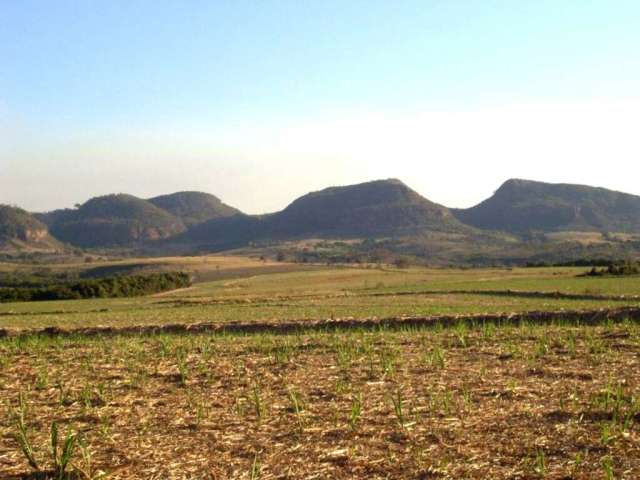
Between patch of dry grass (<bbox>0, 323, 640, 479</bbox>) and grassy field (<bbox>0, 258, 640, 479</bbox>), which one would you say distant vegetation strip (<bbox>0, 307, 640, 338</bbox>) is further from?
patch of dry grass (<bbox>0, 323, 640, 479</bbox>)

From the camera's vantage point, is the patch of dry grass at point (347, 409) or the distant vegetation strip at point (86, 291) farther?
the distant vegetation strip at point (86, 291)

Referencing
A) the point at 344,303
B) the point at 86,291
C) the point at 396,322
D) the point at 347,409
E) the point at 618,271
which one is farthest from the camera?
the point at 86,291

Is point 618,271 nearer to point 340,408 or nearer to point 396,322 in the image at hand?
point 396,322

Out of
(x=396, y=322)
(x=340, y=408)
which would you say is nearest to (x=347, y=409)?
(x=340, y=408)

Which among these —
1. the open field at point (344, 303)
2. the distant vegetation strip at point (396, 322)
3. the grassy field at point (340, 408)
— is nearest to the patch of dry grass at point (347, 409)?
the grassy field at point (340, 408)

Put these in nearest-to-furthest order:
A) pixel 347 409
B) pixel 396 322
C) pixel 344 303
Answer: pixel 347 409 < pixel 396 322 < pixel 344 303

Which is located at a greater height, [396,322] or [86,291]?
[396,322]

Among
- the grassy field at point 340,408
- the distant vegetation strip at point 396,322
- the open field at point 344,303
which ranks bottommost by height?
the open field at point 344,303

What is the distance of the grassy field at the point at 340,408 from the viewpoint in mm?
6965

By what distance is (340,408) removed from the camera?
908 cm

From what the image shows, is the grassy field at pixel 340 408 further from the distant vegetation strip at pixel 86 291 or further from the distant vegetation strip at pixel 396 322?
the distant vegetation strip at pixel 86 291

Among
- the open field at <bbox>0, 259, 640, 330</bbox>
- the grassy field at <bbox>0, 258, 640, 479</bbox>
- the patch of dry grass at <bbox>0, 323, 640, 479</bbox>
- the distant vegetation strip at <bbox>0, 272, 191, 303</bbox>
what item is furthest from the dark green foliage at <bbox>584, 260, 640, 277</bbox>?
the patch of dry grass at <bbox>0, 323, 640, 479</bbox>

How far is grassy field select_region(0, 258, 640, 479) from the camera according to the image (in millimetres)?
6965

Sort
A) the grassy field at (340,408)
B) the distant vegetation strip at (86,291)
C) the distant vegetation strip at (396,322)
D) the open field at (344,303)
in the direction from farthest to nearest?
the distant vegetation strip at (86,291)
the open field at (344,303)
the distant vegetation strip at (396,322)
the grassy field at (340,408)
